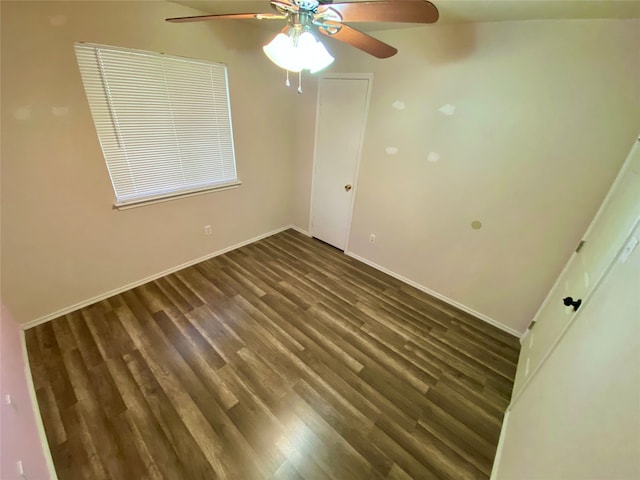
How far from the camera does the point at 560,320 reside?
5.65 feet

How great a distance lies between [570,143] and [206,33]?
310 centimetres

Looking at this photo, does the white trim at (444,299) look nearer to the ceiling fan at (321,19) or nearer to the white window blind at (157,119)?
the white window blind at (157,119)

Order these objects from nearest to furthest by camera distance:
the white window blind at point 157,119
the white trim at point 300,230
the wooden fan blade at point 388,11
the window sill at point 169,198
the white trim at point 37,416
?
the wooden fan blade at point 388,11 → the white trim at point 37,416 → the white window blind at point 157,119 → the window sill at point 169,198 → the white trim at point 300,230

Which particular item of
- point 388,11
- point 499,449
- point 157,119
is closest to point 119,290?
point 157,119

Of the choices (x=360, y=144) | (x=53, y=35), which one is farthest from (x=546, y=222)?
(x=53, y=35)

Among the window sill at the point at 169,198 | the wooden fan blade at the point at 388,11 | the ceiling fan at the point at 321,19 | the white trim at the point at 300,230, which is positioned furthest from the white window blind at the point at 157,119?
the wooden fan blade at the point at 388,11

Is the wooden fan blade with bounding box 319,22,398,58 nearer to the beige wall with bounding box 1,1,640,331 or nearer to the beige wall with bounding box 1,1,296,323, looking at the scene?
the beige wall with bounding box 1,1,640,331

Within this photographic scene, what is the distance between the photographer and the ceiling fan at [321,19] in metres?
1.03

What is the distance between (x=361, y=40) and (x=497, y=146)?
1.45 m

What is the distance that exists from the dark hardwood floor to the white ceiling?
2.39 meters

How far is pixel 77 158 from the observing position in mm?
2000

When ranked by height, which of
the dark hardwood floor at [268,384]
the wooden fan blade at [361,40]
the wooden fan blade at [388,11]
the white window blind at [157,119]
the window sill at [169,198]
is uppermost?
the wooden fan blade at [388,11]

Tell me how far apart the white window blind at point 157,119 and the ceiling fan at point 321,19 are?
48.2 inches

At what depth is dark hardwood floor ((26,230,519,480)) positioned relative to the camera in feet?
4.83
